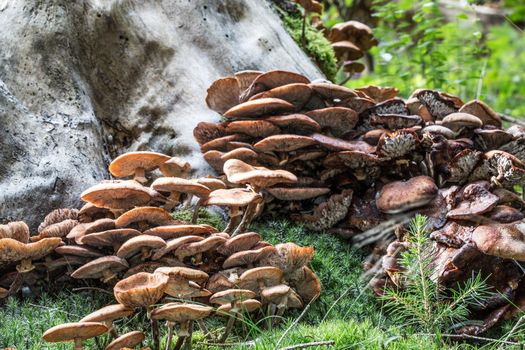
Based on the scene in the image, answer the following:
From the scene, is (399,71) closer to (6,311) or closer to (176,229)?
(176,229)

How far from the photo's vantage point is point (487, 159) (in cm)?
408

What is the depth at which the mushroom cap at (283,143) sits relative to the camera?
4.22 m

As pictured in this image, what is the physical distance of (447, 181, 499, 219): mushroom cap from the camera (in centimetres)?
371

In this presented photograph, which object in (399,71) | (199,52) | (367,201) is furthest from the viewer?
A: (399,71)

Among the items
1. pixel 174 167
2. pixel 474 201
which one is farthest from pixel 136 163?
Answer: pixel 474 201

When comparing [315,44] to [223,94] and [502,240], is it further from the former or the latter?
[502,240]

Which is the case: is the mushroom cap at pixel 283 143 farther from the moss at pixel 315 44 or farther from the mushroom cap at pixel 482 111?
the moss at pixel 315 44

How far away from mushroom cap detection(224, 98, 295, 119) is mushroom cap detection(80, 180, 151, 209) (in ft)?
4.02

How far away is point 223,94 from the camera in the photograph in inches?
199

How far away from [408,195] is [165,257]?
198 centimetres

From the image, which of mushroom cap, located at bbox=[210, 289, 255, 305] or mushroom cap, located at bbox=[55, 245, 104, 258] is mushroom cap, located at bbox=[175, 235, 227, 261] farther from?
mushroom cap, located at bbox=[55, 245, 104, 258]

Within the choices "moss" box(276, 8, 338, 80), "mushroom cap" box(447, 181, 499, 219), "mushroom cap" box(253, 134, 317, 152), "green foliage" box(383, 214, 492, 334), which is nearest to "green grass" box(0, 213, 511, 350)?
"green foliage" box(383, 214, 492, 334)

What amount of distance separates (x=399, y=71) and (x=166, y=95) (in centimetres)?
542

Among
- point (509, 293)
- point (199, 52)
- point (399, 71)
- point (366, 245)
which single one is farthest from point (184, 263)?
point (399, 71)
